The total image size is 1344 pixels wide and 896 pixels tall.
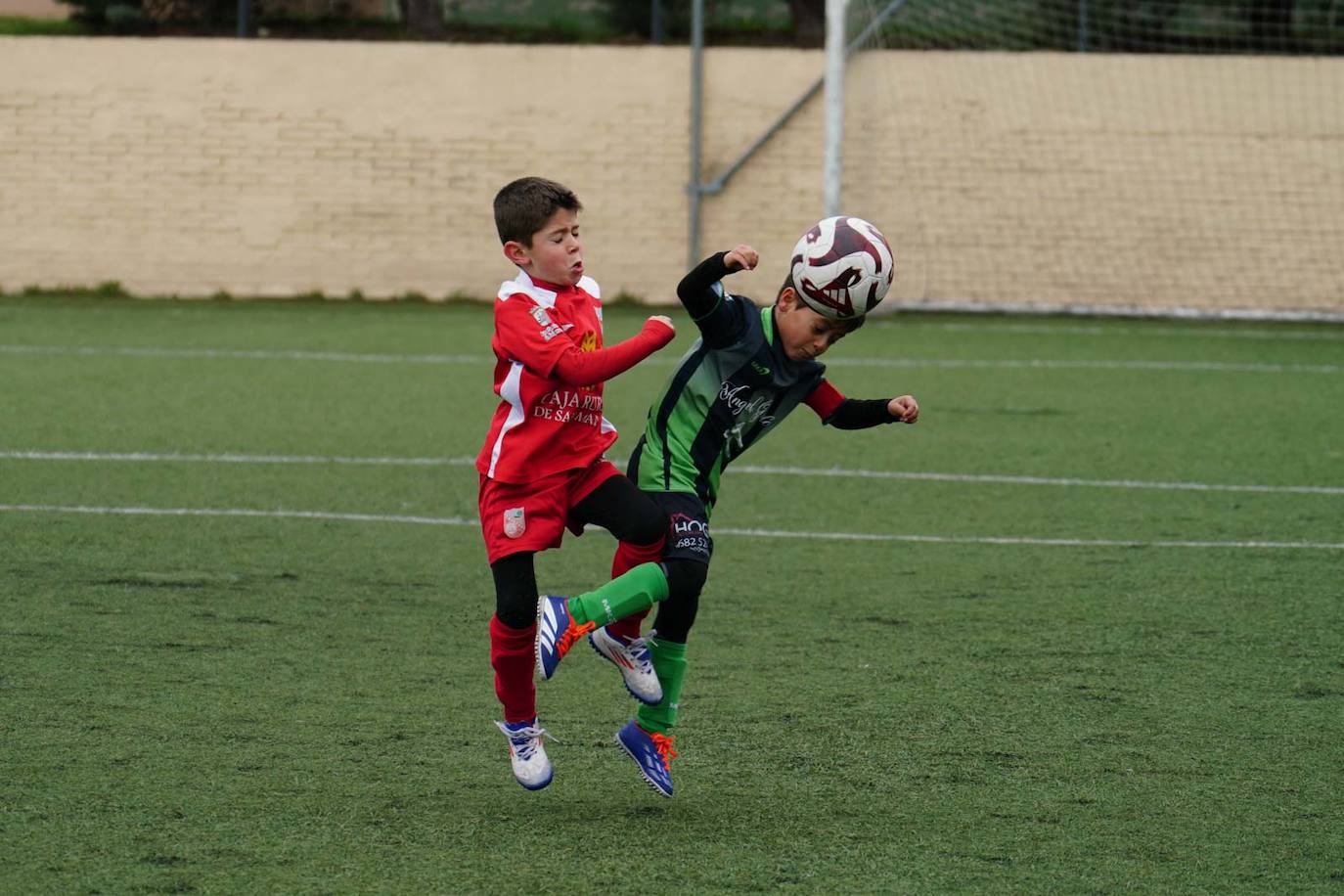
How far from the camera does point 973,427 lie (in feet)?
37.8

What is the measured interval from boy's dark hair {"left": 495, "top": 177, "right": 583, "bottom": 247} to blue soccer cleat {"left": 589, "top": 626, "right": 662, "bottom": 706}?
1.04 m

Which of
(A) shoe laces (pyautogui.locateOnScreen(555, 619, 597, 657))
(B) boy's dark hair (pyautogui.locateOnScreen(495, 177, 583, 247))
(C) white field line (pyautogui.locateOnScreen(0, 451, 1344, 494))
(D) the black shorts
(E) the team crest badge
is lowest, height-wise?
(C) white field line (pyautogui.locateOnScreen(0, 451, 1344, 494))

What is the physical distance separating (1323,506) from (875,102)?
11.1m

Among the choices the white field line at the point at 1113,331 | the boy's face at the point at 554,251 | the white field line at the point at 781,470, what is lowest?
the white field line at the point at 1113,331

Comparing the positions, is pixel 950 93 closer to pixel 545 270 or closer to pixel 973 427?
pixel 973 427

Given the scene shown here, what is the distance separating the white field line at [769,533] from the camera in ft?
26.6

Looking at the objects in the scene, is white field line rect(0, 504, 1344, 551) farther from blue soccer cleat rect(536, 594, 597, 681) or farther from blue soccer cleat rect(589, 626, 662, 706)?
blue soccer cleat rect(536, 594, 597, 681)

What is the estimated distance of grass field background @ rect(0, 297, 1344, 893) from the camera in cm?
409

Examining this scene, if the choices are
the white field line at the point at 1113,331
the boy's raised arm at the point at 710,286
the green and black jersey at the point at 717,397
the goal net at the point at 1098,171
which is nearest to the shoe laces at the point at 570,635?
the green and black jersey at the point at 717,397

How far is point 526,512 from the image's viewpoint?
14.7ft

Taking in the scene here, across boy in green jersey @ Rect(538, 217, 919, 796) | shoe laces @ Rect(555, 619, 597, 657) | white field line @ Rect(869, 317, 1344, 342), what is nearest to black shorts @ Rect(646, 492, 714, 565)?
boy in green jersey @ Rect(538, 217, 919, 796)

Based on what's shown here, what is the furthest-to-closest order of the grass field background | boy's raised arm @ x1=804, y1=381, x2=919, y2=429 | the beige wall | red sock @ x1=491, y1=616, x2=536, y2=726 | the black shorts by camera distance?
the beige wall, boy's raised arm @ x1=804, y1=381, x2=919, y2=429, the black shorts, red sock @ x1=491, y1=616, x2=536, y2=726, the grass field background

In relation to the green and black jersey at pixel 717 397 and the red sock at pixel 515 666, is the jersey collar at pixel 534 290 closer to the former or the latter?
the green and black jersey at pixel 717 397

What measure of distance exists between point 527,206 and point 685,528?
92 cm
